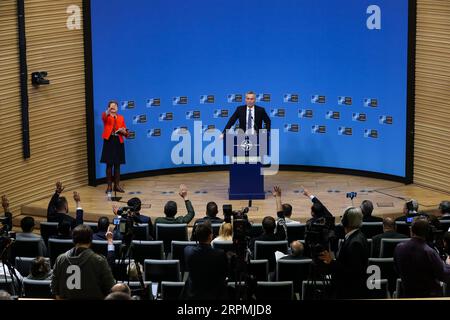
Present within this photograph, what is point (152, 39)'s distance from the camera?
15.3 m

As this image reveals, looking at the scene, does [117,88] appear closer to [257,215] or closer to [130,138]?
[130,138]

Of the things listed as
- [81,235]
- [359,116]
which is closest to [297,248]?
[81,235]

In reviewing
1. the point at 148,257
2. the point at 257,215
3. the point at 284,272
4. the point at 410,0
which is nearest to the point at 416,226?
the point at 284,272

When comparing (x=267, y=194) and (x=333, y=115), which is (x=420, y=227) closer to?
(x=267, y=194)

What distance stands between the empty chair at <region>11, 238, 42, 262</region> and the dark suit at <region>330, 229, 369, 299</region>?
4005 mm

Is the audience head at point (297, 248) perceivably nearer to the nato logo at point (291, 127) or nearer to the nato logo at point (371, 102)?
the nato logo at point (371, 102)

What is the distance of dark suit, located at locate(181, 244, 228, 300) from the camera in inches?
270

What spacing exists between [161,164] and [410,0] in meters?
5.21

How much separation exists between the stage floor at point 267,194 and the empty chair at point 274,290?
4881 millimetres

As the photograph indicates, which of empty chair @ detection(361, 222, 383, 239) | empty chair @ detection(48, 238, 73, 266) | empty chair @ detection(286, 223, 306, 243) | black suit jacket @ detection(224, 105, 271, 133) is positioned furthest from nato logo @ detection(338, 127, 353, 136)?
empty chair @ detection(48, 238, 73, 266)

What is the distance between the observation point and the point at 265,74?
52.2ft

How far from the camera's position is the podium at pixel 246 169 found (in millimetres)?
13273

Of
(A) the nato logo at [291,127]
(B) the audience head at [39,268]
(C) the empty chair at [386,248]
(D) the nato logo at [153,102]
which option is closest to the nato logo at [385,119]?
(A) the nato logo at [291,127]

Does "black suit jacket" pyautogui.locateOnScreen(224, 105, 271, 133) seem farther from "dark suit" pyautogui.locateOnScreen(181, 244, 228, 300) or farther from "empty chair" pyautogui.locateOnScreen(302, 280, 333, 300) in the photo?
"dark suit" pyautogui.locateOnScreen(181, 244, 228, 300)
